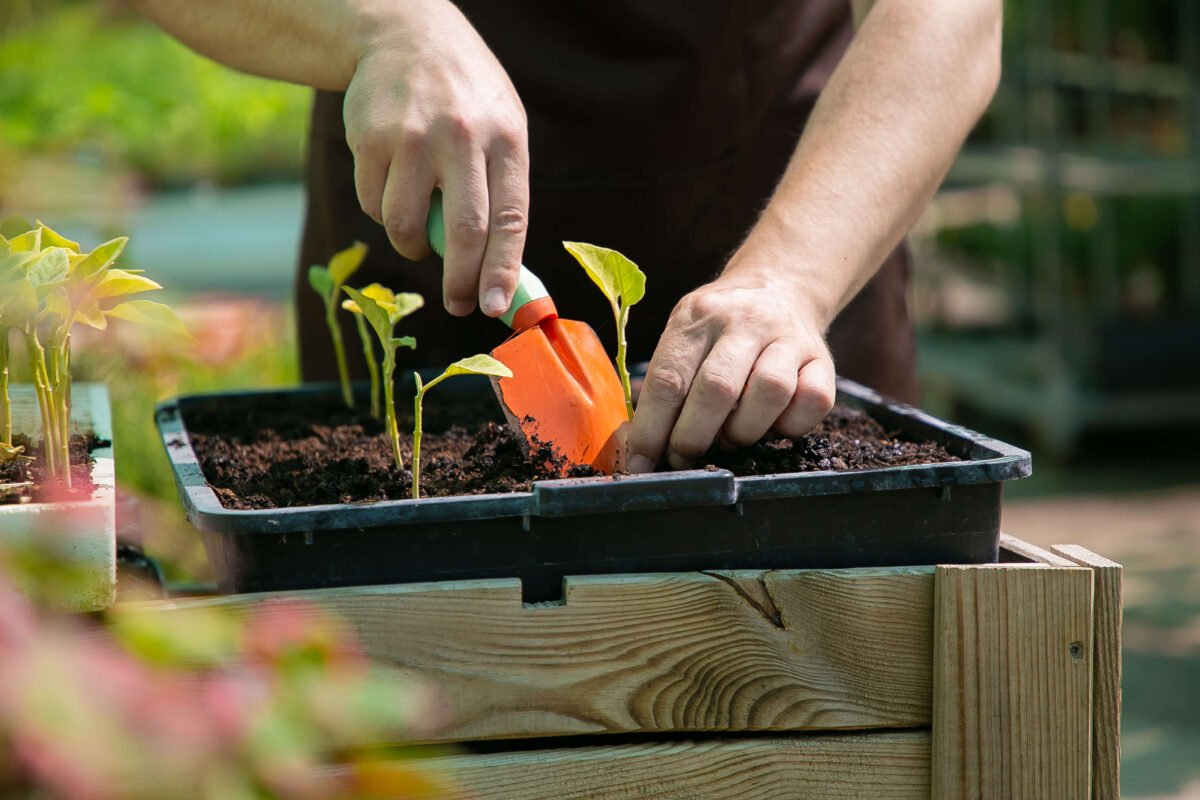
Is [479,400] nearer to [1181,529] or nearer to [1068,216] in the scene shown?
[1181,529]

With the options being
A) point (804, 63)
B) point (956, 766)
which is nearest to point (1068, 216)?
point (804, 63)

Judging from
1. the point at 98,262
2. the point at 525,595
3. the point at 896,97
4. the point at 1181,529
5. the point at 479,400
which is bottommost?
the point at 1181,529

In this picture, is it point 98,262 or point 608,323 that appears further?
point 608,323

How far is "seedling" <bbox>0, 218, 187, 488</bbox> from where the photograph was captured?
0.97m

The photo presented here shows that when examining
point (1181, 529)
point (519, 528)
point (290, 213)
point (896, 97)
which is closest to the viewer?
point (519, 528)

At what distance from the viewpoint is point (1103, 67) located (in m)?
5.02

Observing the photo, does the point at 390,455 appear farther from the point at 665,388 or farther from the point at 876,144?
the point at 876,144

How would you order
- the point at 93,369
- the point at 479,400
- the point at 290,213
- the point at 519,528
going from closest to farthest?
1. the point at 519,528
2. the point at 479,400
3. the point at 93,369
4. the point at 290,213

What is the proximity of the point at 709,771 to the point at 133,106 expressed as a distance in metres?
4.00

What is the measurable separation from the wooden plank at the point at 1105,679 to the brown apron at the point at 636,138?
76 cm

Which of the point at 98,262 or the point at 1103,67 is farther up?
the point at 1103,67

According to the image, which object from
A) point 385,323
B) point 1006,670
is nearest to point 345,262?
point 385,323

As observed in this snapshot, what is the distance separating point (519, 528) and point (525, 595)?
0.06m

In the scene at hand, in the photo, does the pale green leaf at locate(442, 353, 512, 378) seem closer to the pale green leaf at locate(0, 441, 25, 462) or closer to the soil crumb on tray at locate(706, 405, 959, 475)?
the soil crumb on tray at locate(706, 405, 959, 475)
